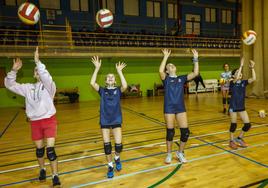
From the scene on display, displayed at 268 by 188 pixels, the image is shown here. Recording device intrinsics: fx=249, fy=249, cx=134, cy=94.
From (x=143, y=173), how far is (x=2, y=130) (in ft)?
20.6

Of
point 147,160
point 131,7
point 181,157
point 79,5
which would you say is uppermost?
point 131,7

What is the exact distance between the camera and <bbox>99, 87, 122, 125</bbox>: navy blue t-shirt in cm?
421

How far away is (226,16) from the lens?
2412cm

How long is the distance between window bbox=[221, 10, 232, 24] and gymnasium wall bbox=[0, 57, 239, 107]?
589 cm

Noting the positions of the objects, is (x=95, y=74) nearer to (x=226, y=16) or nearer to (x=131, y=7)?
(x=131, y=7)

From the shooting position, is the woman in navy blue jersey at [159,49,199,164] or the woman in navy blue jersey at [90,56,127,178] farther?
the woman in navy blue jersey at [159,49,199,164]

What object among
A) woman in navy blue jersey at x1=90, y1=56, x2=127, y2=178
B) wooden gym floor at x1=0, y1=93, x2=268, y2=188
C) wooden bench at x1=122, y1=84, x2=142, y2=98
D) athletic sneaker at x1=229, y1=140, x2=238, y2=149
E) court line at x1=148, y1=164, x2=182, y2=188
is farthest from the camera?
wooden bench at x1=122, y1=84, x2=142, y2=98

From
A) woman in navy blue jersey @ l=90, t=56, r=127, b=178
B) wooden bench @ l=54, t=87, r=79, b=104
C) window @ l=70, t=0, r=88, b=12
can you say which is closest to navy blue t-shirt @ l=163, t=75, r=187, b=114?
woman in navy blue jersey @ l=90, t=56, r=127, b=178

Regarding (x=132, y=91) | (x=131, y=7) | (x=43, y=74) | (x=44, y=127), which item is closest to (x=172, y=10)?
(x=131, y=7)

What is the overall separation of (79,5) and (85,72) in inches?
199

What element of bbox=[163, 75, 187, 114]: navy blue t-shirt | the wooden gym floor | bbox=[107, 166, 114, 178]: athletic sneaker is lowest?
the wooden gym floor

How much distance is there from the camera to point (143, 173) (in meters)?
4.35

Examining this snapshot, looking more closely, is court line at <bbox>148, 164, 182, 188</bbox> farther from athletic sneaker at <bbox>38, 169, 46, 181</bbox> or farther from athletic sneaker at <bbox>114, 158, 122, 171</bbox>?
athletic sneaker at <bbox>38, 169, 46, 181</bbox>

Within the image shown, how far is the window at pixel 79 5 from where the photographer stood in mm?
17672
